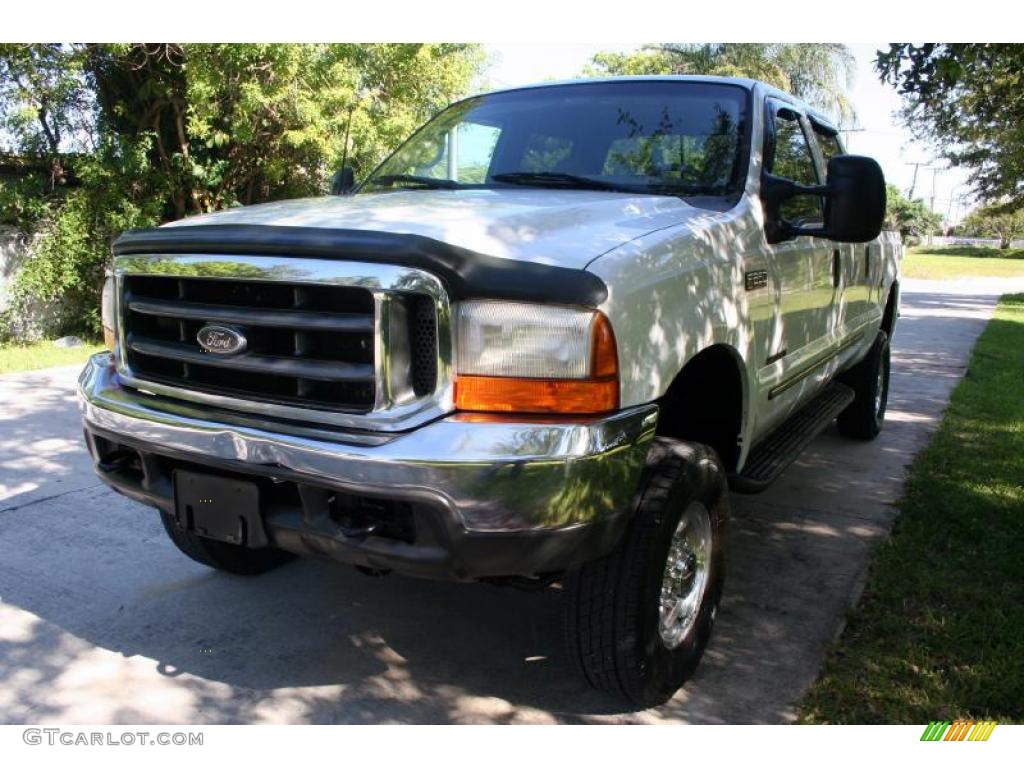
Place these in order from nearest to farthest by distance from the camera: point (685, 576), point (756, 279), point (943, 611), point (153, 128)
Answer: point (685, 576), point (756, 279), point (943, 611), point (153, 128)

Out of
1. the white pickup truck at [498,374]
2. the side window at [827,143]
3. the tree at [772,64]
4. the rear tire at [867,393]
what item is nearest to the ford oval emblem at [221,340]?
the white pickup truck at [498,374]

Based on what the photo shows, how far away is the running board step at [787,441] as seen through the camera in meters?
3.23

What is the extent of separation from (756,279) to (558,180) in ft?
2.82

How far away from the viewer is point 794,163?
4.02 meters

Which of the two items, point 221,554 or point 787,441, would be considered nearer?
point 221,554

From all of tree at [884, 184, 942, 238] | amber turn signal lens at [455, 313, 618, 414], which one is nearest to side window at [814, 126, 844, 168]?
amber turn signal lens at [455, 313, 618, 414]

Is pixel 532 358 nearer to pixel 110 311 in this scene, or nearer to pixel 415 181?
pixel 110 311

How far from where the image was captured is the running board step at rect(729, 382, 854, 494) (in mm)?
3229

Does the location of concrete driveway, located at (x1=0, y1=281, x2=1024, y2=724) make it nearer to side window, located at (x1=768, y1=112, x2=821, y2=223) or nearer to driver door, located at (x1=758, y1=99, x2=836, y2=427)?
driver door, located at (x1=758, y1=99, x2=836, y2=427)

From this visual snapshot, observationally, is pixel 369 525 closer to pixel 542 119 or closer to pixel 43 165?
pixel 542 119

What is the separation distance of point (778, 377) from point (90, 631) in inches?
112
